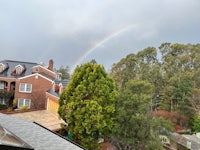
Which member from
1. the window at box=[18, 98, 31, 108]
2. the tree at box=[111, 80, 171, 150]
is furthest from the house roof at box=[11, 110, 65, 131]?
the tree at box=[111, 80, 171, 150]

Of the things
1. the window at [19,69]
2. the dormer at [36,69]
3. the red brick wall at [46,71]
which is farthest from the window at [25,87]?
the red brick wall at [46,71]

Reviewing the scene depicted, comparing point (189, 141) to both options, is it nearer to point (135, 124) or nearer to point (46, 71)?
point (135, 124)

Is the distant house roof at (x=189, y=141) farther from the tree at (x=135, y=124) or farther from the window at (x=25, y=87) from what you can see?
the window at (x=25, y=87)

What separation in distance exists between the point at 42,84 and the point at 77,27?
12.2m

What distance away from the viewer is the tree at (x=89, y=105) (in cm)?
1310

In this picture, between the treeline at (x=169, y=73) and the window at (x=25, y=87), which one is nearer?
the window at (x=25, y=87)

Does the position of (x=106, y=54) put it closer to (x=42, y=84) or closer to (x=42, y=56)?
(x=42, y=56)

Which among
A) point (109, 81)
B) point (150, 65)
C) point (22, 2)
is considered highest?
point (22, 2)

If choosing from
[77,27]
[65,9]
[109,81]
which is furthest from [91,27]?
[109,81]

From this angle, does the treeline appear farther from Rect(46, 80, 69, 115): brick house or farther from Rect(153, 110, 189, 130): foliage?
Rect(46, 80, 69, 115): brick house

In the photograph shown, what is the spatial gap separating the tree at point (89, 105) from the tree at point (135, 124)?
620mm

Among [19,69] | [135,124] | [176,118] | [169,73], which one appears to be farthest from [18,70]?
[169,73]

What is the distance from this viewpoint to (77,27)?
108 ft

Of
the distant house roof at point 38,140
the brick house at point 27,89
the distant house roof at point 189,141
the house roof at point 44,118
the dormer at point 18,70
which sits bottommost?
the distant house roof at point 189,141
